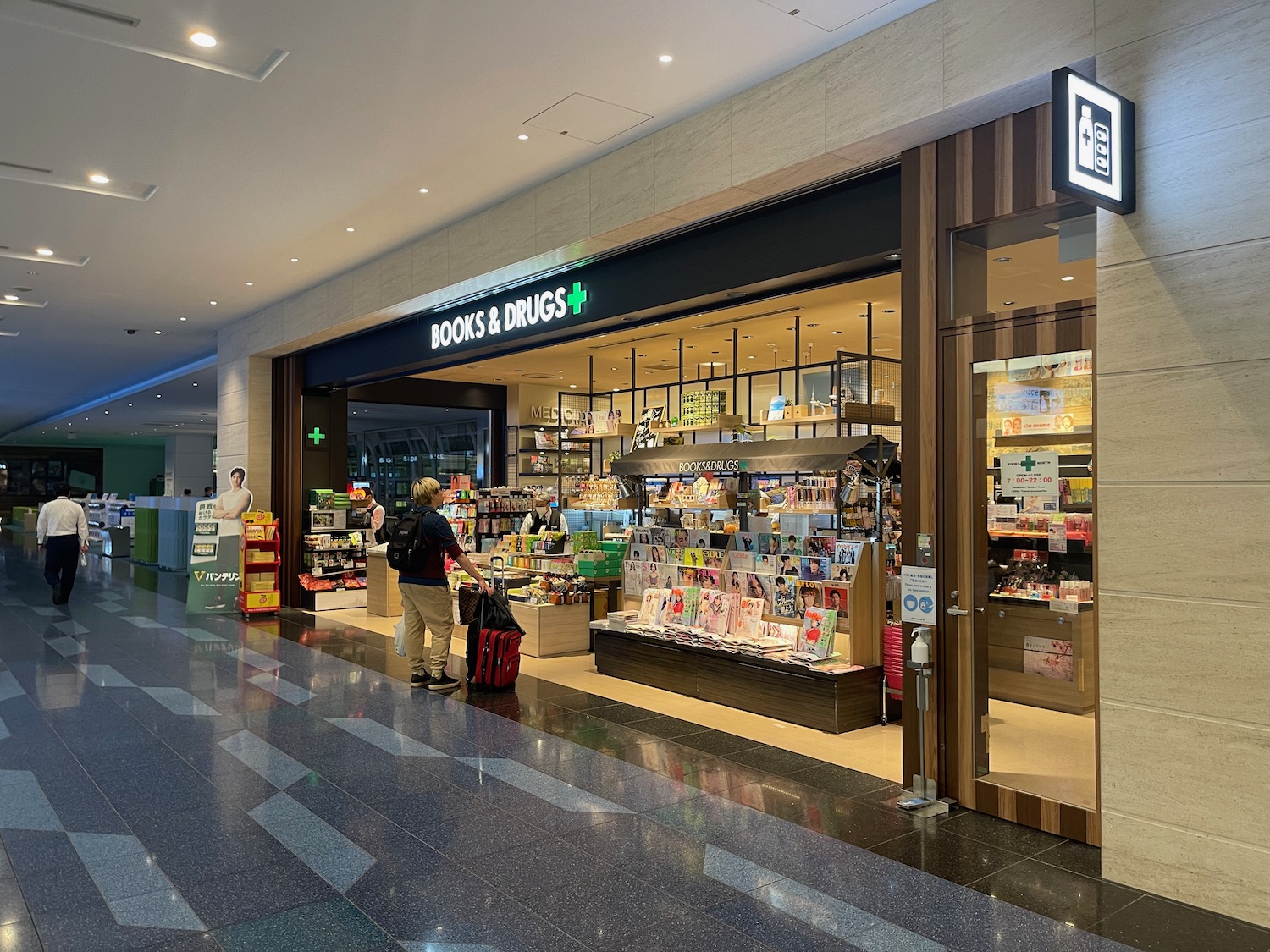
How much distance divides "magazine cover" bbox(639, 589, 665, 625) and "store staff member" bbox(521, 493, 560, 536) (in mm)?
2684

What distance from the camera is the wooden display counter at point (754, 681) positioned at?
18.5ft

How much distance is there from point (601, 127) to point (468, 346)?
3.31 metres

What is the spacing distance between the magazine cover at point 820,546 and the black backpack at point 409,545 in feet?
9.00

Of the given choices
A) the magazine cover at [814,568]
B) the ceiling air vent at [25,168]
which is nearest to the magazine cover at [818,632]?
the magazine cover at [814,568]

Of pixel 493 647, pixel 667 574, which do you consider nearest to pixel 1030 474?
pixel 667 574

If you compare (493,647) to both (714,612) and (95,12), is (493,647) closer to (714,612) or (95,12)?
(714,612)

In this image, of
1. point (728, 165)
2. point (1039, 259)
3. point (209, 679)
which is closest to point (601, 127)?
point (728, 165)

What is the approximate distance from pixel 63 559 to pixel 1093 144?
12.4 metres

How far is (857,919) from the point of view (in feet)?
10.3

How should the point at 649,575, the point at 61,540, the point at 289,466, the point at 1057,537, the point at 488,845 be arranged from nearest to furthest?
1. the point at 488,845
2. the point at 1057,537
3. the point at 649,575
4. the point at 61,540
5. the point at 289,466

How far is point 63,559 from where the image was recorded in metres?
11.7

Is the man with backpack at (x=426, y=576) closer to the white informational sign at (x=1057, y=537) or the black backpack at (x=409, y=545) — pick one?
the black backpack at (x=409, y=545)

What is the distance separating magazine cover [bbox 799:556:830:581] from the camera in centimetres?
624

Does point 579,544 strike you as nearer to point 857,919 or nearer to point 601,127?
point 601,127
